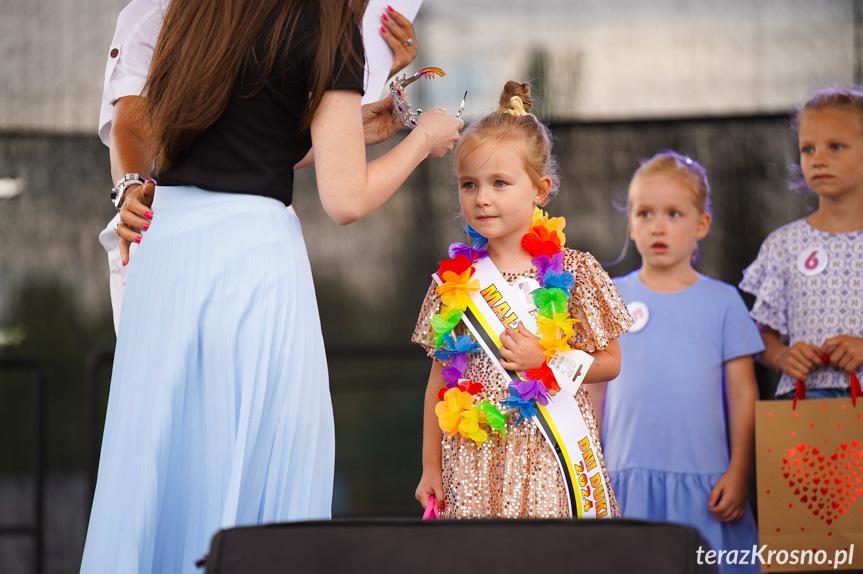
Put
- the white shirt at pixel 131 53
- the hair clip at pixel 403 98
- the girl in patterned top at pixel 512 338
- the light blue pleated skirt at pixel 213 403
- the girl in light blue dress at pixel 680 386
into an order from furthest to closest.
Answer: the girl in light blue dress at pixel 680 386 < the white shirt at pixel 131 53 < the girl in patterned top at pixel 512 338 < the hair clip at pixel 403 98 < the light blue pleated skirt at pixel 213 403

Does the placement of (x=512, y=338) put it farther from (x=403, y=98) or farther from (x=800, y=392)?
(x=800, y=392)

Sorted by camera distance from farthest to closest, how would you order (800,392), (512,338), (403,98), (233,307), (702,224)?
(702,224) → (800,392) → (512,338) → (403,98) → (233,307)

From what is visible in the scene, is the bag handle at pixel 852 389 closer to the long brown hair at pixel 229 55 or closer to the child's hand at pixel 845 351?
the child's hand at pixel 845 351

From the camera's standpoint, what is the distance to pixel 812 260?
2.73 m

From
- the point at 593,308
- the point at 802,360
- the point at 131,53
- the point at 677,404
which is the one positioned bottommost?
the point at 677,404

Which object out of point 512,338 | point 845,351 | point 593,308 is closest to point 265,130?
point 512,338

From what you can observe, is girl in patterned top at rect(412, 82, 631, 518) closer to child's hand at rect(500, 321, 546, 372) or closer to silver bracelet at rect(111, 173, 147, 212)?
child's hand at rect(500, 321, 546, 372)

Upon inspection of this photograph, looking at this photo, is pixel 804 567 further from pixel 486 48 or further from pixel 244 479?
pixel 486 48

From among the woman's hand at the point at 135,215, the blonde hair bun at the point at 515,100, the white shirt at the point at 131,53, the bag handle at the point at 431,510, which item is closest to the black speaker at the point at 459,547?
the woman's hand at the point at 135,215

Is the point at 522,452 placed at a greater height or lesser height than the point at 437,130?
lesser

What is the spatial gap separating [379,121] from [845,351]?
1.49 metres

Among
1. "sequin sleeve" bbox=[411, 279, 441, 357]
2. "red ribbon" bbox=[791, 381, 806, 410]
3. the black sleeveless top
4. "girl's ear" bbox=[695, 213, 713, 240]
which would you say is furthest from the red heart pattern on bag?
the black sleeveless top

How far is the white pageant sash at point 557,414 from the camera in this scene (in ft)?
6.54

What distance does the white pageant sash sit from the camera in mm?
1992
